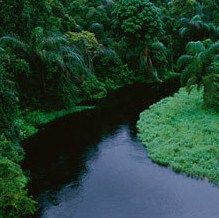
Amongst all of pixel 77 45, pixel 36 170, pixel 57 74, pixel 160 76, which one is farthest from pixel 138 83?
pixel 36 170

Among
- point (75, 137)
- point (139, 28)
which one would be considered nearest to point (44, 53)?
point (75, 137)

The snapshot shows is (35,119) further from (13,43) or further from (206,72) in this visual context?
(206,72)

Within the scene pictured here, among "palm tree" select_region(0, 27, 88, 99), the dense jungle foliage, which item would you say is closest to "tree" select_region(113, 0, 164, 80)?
→ the dense jungle foliage

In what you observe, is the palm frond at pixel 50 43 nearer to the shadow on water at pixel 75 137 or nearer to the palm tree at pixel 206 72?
the shadow on water at pixel 75 137

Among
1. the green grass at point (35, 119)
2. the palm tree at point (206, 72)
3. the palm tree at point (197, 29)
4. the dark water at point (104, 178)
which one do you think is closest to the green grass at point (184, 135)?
the dark water at point (104, 178)

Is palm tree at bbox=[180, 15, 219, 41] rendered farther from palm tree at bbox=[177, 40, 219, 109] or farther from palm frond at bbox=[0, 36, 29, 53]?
palm frond at bbox=[0, 36, 29, 53]

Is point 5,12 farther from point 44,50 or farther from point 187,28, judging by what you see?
point 187,28
